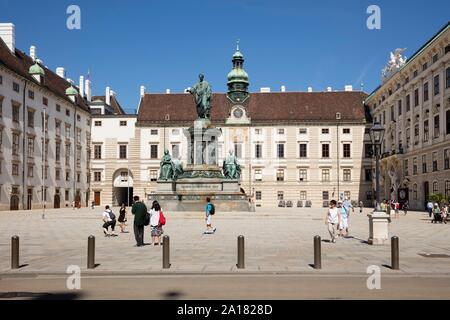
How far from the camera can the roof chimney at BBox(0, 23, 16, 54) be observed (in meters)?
61.8

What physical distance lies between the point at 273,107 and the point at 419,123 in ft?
91.2

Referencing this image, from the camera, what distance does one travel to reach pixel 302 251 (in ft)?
53.9

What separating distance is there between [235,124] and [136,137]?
1490 cm

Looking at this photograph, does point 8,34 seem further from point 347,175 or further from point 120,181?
point 347,175

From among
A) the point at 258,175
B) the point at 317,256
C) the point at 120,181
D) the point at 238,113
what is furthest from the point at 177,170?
the point at 120,181

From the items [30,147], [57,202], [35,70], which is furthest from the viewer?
[57,202]

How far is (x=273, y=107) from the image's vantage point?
268 feet

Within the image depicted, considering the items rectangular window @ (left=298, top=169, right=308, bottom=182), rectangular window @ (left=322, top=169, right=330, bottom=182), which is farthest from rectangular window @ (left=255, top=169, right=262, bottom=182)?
rectangular window @ (left=322, top=169, right=330, bottom=182)

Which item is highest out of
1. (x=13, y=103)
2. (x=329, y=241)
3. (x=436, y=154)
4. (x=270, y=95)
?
(x=270, y=95)

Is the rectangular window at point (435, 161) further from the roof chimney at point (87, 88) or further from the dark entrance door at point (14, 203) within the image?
the roof chimney at point (87, 88)

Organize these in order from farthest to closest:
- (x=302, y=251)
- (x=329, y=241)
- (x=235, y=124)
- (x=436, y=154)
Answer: (x=235, y=124)
(x=436, y=154)
(x=329, y=241)
(x=302, y=251)

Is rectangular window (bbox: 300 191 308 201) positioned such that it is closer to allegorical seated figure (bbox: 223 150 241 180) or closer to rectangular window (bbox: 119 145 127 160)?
rectangular window (bbox: 119 145 127 160)
